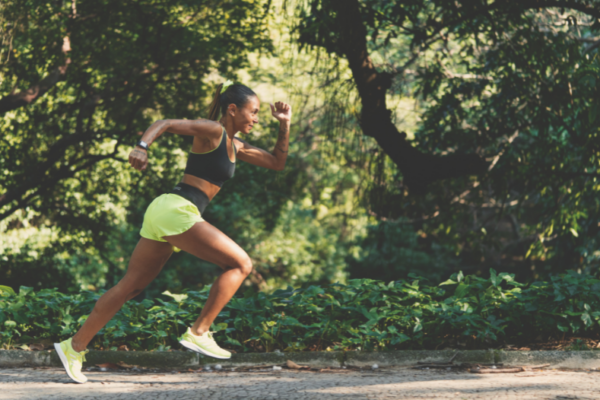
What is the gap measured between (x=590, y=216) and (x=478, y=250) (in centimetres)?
161

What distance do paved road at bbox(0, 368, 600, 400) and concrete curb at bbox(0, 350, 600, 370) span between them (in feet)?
0.59

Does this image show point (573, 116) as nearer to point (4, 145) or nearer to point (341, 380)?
point (341, 380)

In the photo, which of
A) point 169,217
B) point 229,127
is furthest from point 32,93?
point 169,217

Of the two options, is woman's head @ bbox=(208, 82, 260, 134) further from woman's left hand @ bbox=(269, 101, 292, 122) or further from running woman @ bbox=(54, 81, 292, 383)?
woman's left hand @ bbox=(269, 101, 292, 122)

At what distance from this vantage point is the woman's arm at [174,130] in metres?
3.25

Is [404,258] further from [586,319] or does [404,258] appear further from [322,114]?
[586,319]

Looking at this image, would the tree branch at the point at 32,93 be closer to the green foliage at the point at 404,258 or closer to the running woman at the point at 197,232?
the running woman at the point at 197,232

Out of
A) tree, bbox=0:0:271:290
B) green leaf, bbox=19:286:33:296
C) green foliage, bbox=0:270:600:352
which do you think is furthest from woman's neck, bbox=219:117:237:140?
tree, bbox=0:0:271:290

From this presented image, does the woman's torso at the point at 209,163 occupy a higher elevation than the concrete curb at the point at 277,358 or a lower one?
higher

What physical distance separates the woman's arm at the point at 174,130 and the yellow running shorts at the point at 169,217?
1.34ft

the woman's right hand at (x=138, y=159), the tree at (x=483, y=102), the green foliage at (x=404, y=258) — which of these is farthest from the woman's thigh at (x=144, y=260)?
the green foliage at (x=404, y=258)

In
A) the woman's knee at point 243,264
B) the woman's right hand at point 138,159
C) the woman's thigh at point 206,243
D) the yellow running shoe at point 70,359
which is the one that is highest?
the woman's right hand at point 138,159

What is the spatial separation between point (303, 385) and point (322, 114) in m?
3.59

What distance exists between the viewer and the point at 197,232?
12.0 ft
